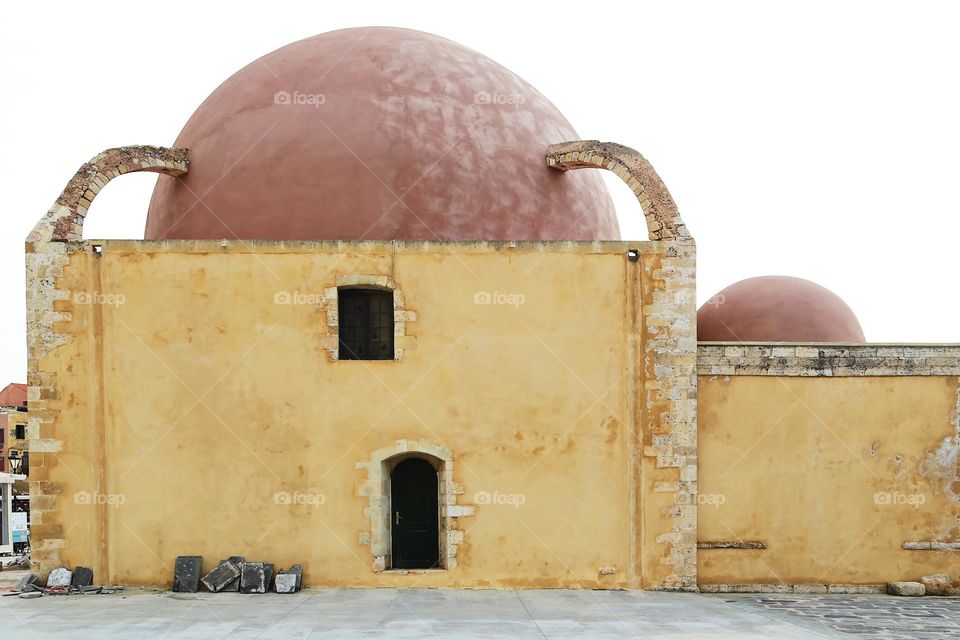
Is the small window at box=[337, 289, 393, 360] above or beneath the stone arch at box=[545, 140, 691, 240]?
beneath

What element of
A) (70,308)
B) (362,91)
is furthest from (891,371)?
(70,308)

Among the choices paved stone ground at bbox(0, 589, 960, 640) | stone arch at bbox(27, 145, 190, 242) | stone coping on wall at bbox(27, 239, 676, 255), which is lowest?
paved stone ground at bbox(0, 589, 960, 640)

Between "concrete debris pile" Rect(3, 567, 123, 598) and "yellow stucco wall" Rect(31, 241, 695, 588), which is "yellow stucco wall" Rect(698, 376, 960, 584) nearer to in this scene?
"yellow stucco wall" Rect(31, 241, 695, 588)

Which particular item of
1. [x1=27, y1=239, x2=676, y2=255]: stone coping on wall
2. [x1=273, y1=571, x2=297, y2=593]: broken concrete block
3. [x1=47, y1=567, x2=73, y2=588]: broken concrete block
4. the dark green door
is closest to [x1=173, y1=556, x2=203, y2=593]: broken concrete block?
[x1=273, y1=571, x2=297, y2=593]: broken concrete block

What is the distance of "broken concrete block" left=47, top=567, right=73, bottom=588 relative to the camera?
9250 millimetres

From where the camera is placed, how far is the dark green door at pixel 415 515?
393 inches

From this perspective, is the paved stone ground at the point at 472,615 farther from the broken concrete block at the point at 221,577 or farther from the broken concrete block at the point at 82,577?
the broken concrete block at the point at 82,577

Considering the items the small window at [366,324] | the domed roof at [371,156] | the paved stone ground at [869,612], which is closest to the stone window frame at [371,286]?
the small window at [366,324]

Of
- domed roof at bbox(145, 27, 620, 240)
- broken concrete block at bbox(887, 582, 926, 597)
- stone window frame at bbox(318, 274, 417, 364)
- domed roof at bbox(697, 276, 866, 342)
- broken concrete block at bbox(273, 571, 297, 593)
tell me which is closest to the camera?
broken concrete block at bbox(273, 571, 297, 593)

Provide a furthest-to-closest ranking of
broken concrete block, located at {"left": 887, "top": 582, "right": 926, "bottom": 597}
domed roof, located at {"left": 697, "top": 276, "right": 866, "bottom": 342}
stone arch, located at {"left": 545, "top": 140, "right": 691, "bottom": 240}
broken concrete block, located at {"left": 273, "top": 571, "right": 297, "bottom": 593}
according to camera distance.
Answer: domed roof, located at {"left": 697, "top": 276, "right": 866, "bottom": 342}
stone arch, located at {"left": 545, "top": 140, "right": 691, "bottom": 240}
broken concrete block, located at {"left": 887, "top": 582, "right": 926, "bottom": 597}
broken concrete block, located at {"left": 273, "top": 571, "right": 297, "bottom": 593}

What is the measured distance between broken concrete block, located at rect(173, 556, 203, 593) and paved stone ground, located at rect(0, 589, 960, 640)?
0.53ft

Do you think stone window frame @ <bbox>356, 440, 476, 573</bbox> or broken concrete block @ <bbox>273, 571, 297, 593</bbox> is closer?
broken concrete block @ <bbox>273, 571, 297, 593</bbox>

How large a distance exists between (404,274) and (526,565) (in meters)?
3.69

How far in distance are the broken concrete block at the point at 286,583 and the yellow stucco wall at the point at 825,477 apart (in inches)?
188
